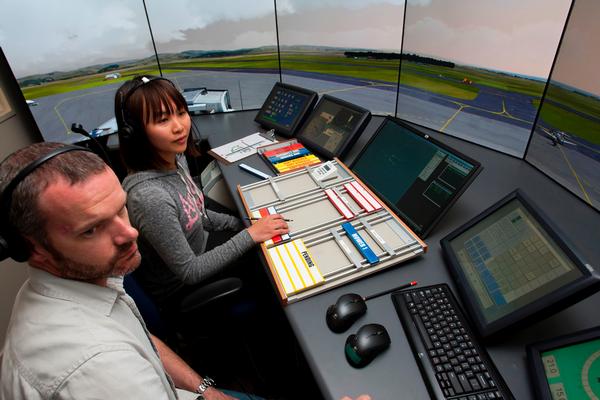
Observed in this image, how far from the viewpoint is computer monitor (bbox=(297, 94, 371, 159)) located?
1.60 m

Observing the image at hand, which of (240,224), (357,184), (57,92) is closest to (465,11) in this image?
(357,184)

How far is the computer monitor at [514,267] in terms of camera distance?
69 cm

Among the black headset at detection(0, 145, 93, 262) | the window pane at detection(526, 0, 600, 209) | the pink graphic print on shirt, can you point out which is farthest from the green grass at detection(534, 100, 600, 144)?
the black headset at detection(0, 145, 93, 262)

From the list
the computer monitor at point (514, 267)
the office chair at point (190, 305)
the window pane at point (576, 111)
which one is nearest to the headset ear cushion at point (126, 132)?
the office chair at point (190, 305)

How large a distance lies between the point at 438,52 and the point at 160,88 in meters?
1.37

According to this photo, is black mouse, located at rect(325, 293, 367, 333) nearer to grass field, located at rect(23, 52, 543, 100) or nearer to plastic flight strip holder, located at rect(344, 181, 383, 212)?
plastic flight strip holder, located at rect(344, 181, 383, 212)

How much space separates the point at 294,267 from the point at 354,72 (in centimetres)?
165

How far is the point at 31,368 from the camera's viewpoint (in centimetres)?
56

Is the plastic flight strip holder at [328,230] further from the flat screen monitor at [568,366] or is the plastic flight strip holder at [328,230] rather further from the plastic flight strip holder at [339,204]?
the flat screen monitor at [568,366]

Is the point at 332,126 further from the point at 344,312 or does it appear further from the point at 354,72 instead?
the point at 344,312

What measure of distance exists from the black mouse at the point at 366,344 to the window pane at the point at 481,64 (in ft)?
4.13

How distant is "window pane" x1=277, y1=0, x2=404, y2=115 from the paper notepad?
1401 millimetres

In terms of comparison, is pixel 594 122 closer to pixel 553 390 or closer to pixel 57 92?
pixel 553 390

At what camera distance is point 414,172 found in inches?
48.7
